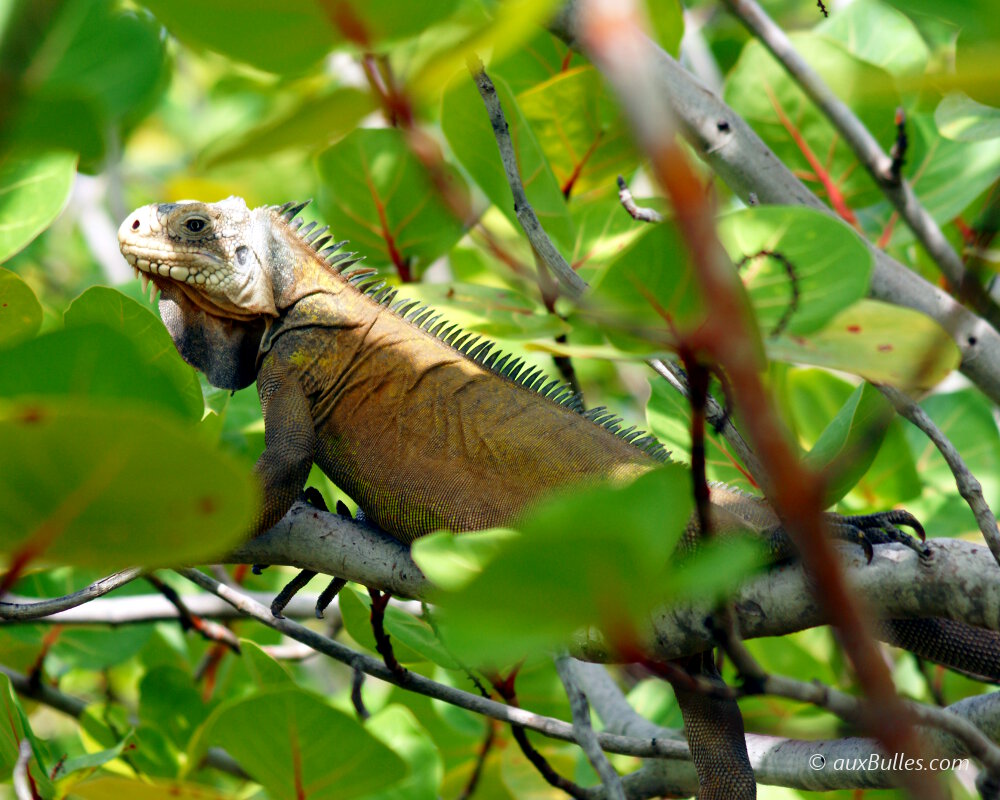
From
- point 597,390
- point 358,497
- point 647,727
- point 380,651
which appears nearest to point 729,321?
point 380,651

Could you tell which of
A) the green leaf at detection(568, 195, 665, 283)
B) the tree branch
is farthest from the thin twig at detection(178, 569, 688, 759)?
the tree branch

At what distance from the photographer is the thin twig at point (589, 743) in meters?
2.29

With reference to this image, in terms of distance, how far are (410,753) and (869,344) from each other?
1983mm

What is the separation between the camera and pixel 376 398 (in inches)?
128

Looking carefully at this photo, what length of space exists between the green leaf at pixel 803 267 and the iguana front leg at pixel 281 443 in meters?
1.66

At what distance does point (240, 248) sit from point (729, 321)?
126 inches

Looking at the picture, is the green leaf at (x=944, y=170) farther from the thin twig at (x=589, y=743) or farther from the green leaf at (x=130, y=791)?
the green leaf at (x=130, y=791)

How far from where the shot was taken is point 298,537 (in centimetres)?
261

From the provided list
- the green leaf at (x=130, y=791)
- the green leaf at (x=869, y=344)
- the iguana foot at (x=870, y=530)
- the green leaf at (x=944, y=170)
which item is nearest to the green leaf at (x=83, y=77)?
the green leaf at (x=869, y=344)

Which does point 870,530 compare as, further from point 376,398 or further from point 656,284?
point 376,398

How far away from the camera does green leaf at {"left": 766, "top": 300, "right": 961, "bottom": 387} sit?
1.16 metres

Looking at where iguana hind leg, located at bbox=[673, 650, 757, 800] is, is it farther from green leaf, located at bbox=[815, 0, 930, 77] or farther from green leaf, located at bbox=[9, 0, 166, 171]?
green leaf, located at bbox=[815, 0, 930, 77]

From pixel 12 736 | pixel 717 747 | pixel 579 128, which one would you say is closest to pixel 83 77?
pixel 12 736

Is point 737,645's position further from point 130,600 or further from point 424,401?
point 130,600
